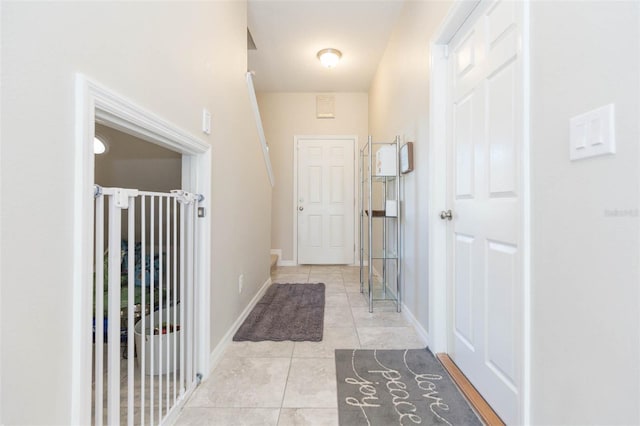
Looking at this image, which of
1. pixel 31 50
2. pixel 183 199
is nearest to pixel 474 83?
pixel 183 199

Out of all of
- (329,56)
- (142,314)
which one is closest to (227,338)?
(142,314)

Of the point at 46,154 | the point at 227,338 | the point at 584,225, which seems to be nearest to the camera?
the point at 46,154

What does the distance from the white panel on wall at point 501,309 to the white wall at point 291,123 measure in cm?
359

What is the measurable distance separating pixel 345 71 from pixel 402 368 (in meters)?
3.63

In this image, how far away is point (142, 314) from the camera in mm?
1171

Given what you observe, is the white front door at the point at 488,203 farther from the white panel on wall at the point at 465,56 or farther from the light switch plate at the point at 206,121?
the light switch plate at the point at 206,121

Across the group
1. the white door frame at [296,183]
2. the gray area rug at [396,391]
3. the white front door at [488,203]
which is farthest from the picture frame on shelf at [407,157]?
the white door frame at [296,183]

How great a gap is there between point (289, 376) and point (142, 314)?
844mm

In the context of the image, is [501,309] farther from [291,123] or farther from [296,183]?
[291,123]

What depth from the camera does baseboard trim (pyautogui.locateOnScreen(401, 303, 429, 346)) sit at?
1986 millimetres

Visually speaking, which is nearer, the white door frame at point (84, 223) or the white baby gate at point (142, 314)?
the white door frame at point (84, 223)

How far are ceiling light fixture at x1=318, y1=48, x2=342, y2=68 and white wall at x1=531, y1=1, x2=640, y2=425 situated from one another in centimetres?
281

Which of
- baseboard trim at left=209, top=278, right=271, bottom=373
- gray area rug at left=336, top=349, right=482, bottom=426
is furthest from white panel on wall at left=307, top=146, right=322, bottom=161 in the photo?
gray area rug at left=336, top=349, right=482, bottom=426

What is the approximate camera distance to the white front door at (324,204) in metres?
4.73
